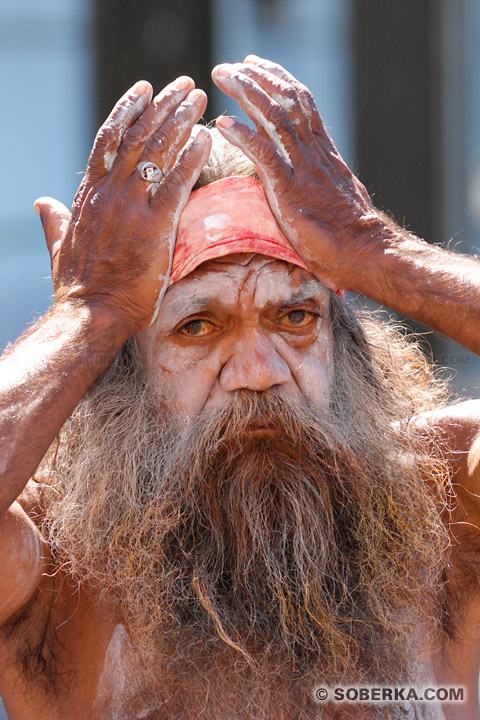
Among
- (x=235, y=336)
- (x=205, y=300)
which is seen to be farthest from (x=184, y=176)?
(x=235, y=336)

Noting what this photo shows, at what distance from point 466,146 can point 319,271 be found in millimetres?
3957

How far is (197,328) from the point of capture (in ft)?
8.29

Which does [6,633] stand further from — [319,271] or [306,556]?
[319,271]

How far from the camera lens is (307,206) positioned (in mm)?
2410

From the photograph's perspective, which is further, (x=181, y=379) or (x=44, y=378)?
(x=181, y=379)

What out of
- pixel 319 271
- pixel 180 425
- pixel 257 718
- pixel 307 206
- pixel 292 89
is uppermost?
pixel 292 89

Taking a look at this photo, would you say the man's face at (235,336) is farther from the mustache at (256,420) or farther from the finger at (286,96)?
the finger at (286,96)

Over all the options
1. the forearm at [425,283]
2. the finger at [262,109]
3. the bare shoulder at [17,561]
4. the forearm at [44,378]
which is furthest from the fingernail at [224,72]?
the bare shoulder at [17,561]

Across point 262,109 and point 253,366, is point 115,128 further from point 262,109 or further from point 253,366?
point 253,366

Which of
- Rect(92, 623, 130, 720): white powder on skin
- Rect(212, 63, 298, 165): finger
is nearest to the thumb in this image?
Rect(212, 63, 298, 165): finger

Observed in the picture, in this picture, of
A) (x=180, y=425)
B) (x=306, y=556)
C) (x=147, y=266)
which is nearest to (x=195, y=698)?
(x=306, y=556)

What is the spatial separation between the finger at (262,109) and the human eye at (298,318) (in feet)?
1.33

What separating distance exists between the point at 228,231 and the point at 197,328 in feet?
0.89

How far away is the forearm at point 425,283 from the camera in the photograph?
2314 mm
